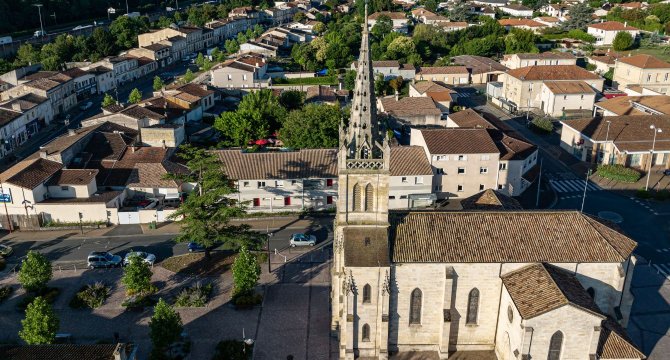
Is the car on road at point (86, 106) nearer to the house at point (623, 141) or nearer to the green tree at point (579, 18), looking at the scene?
the house at point (623, 141)

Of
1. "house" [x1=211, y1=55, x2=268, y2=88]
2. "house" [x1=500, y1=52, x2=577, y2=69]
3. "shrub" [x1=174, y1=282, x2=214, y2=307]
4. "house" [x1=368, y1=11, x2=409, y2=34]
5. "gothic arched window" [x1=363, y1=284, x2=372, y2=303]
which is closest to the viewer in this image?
"gothic arched window" [x1=363, y1=284, x2=372, y2=303]

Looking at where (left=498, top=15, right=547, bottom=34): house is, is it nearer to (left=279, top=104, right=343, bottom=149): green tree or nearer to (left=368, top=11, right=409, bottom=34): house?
(left=368, top=11, right=409, bottom=34): house

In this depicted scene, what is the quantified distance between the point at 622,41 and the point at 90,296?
6042 inches

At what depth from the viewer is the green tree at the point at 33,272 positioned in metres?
48.0

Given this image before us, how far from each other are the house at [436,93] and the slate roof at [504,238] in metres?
59.7

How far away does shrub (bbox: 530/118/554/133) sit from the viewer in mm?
93381

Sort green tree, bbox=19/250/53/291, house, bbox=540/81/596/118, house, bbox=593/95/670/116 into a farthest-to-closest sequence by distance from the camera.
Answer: house, bbox=540/81/596/118 → house, bbox=593/95/670/116 → green tree, bbox=19/250/53/291

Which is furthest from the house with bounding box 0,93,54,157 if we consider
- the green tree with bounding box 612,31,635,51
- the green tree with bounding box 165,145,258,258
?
the green tree with bounding box 612,31,635,51

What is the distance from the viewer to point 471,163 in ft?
223

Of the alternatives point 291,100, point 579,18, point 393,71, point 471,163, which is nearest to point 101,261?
point 471,163

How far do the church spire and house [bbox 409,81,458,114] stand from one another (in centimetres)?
6301

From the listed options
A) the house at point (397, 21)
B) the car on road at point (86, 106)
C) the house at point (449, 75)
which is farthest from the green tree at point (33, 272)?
the house at point (397, 21)

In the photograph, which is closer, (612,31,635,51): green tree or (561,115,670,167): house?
(561,115,670,167): house

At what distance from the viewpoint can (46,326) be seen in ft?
130
